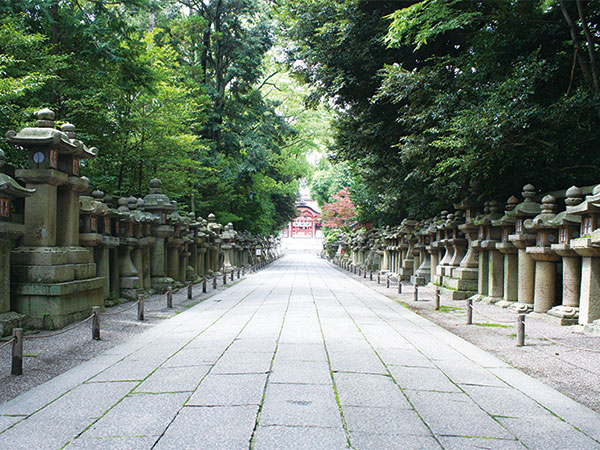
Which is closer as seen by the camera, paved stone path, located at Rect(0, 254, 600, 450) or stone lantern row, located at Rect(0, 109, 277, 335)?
paved stone path, located at Rect(0, 254, 600, 450)

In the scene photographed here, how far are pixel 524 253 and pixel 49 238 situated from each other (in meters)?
9.45

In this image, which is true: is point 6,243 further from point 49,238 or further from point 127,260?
point 127,260

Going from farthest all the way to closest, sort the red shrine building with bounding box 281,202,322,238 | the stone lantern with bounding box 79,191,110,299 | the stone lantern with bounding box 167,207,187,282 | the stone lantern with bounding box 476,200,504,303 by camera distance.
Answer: the red shrine building with bounding box 281,202,322,238, the stone lantern with bounding box 167,207,187,282, the stone lantern with bounding box 476,200,504,303, the stone lantern with bounding box 79,191,110,299

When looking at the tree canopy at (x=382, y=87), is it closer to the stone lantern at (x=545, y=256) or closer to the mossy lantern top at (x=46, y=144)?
the stone lantern at (x=545, y=256)

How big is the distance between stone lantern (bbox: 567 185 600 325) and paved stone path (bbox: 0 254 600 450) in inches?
91.7

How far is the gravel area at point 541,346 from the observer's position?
4.87 metres

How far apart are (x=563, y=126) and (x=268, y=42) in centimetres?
2037

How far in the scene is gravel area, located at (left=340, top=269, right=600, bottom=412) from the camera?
487 cm

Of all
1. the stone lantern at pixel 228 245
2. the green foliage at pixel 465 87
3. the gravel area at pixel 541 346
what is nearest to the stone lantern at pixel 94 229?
the gravel area at pixel 541 346

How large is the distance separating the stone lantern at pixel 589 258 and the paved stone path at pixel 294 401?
233 cm

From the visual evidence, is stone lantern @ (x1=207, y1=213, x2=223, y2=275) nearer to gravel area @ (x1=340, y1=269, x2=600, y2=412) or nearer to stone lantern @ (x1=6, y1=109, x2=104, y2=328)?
gravel area @ (x1=340, y1=269, x2=600, y2=412)

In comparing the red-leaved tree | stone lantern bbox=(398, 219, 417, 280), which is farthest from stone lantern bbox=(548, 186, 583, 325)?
the red-leaved tree

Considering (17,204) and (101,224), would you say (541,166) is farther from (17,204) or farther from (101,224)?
(17,204)

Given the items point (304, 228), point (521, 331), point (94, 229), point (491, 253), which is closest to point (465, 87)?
point (491, 253)
